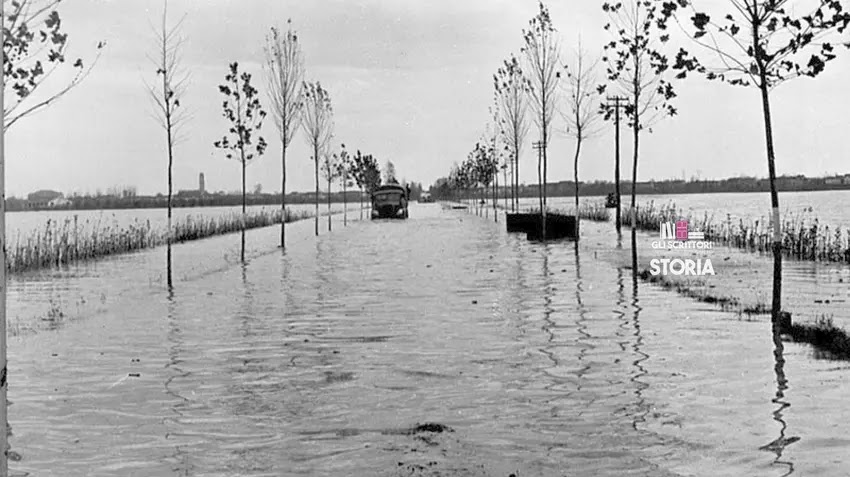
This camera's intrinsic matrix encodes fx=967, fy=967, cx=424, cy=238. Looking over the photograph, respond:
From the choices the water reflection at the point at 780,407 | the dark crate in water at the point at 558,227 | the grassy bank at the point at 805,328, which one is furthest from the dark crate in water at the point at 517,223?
the water reflection at the point at 780,407

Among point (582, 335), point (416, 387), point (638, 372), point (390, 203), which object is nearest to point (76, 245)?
point (582, 335)

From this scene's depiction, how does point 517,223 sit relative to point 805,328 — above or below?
above

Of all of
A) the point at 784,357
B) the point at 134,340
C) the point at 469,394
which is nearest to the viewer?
the point at 469,394

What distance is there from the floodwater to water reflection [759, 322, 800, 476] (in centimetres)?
4

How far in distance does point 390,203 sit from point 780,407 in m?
66.9

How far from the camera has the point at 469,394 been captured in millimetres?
9312

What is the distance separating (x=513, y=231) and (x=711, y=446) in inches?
1538

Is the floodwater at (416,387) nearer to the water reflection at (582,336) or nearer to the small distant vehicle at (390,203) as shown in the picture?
the water reflection at (582,336)

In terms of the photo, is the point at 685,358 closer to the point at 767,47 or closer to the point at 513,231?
the point at 767,47

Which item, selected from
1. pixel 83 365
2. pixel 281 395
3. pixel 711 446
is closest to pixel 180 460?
pixel 281 395

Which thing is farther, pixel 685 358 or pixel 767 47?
pixel 767 47

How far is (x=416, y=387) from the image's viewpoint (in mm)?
9703

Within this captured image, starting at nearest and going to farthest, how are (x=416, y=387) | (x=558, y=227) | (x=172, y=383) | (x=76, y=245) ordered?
(x=416, y=387)
(x=172, y=383)
(x=76, y=245)
(x=558, y=227)

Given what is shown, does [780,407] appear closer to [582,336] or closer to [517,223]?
[582,336]
